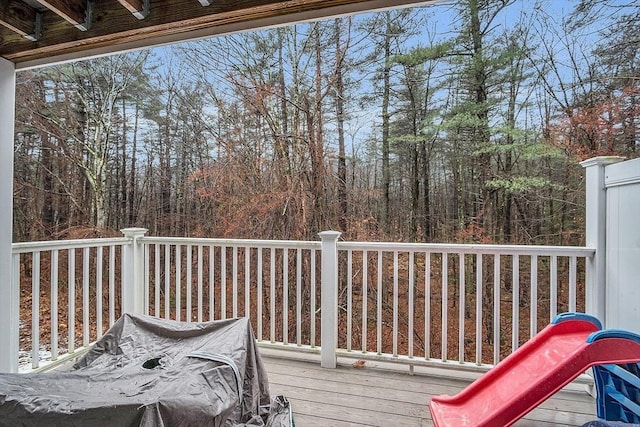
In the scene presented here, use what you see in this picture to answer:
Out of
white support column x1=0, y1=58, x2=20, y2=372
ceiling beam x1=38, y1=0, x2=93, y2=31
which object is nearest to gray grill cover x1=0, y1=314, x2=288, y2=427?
white support column x1=0, y1=58, x2=20, y2=372

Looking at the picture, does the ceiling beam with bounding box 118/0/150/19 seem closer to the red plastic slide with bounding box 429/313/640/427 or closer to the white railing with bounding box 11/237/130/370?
the white railing with bounding box 11/237/130/370

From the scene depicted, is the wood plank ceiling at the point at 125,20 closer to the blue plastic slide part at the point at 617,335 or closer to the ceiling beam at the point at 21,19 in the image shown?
the ceiling beam at the point at 21,19

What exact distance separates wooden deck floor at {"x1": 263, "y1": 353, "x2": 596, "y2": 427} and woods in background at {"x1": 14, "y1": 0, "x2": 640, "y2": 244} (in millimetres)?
2332

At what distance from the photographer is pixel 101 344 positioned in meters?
1.80

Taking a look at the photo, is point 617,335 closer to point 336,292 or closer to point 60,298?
point 336,292

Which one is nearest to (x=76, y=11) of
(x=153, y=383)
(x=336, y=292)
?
(x=153, y=383)

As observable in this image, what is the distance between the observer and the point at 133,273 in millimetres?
3254

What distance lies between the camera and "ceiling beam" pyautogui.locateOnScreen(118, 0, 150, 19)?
5.46 feet

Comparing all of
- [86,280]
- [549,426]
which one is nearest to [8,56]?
[86,280]

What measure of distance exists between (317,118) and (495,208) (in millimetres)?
2614

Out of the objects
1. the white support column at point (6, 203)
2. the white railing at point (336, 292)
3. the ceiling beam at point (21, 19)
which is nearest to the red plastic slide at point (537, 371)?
the white railing at point (336, 292)

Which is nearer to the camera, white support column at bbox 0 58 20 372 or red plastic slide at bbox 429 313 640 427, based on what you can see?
red plastic slide at bbox 429 313 640 427

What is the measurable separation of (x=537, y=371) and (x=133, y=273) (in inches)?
127

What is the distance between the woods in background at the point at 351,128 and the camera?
4.07m
